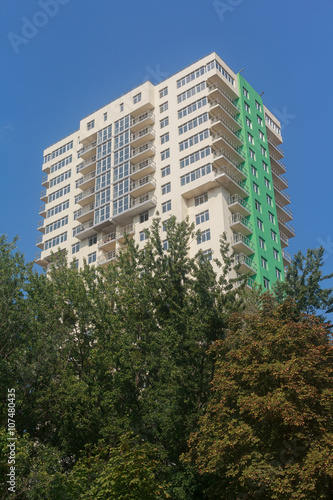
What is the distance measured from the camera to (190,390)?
25.8 meters

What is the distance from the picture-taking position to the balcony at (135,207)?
53125 millimetres

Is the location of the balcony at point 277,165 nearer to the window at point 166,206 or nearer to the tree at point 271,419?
the window at point 166,206

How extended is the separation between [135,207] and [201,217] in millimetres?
7267

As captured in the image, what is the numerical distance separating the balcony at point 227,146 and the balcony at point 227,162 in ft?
0.67

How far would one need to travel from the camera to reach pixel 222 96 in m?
54.5

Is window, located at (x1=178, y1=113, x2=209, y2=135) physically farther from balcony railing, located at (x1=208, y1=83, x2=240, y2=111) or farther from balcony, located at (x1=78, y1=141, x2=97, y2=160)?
balcony, located at (x1=78, y1=141, x2=97, y2=160)

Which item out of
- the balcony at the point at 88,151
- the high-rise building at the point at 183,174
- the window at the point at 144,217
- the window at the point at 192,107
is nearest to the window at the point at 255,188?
the high-rise building at the point at 183,174

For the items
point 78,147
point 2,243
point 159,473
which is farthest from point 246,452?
point 78,147

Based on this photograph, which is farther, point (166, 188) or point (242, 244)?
point (166, 188)

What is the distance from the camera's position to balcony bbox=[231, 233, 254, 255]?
4762cm

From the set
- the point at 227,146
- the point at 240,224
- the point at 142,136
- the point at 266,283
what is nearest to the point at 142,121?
the point at 142,136

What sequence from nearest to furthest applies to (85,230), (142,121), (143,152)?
(143,152) < (85,230) < (142,121)

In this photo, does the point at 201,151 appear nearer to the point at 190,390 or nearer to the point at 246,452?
the point at 190,390

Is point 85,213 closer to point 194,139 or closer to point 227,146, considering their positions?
point 194,139
